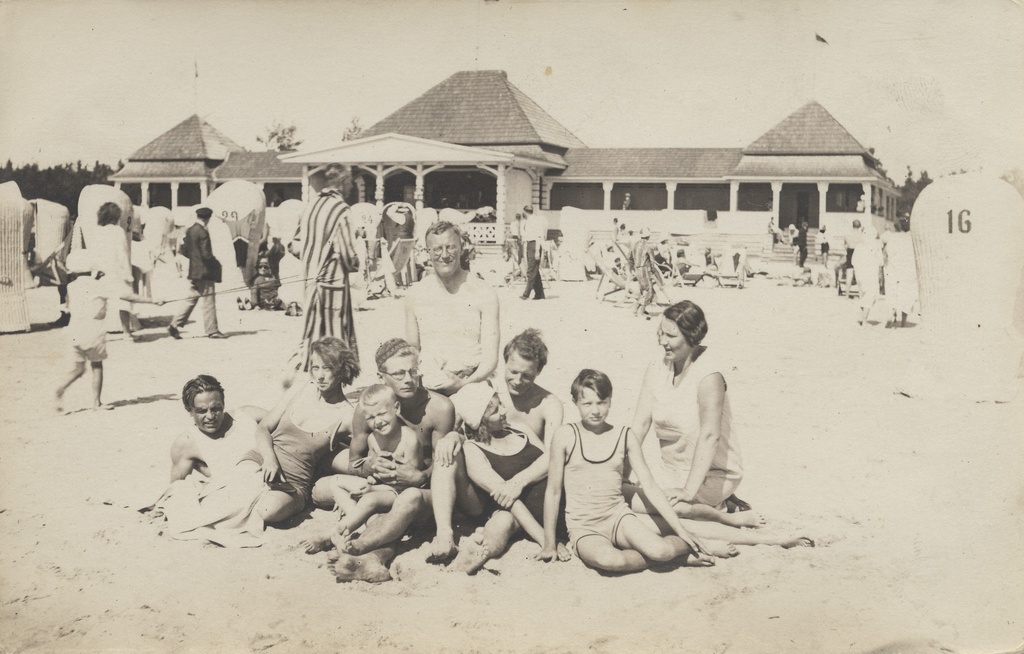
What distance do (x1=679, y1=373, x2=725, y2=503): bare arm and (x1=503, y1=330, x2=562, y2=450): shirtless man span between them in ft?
2.38

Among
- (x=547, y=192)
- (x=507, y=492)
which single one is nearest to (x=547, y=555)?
(x=507, y=492)

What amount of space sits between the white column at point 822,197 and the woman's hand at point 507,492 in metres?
5.46

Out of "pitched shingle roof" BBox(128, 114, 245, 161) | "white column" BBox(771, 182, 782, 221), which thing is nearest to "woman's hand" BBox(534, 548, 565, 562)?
"pitched shingle roof" BBox(128, 114, 245, 161)

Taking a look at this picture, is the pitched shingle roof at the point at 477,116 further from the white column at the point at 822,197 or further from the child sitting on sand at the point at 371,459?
the child sitting on sand at the point at 371,459

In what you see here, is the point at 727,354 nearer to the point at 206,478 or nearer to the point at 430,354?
the point at 430,354

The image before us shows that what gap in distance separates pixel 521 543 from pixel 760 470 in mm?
1563

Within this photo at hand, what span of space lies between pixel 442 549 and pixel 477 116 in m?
8.78

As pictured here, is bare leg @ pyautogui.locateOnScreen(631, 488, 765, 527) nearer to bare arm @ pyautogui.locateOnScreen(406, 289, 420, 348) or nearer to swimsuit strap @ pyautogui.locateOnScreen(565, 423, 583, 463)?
swimsuit strap @ pyautogui.locateOnScreen(565, 423, 583, 463)

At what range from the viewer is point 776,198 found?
9.35 meters

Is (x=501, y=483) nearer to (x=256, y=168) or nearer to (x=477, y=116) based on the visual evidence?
(x=256, y=168)

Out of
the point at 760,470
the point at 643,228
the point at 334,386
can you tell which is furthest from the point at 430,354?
the point at 643,228

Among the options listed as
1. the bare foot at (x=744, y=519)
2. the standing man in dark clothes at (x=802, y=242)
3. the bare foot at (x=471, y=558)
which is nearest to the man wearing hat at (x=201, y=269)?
the bare foot at (x=471, y=558)

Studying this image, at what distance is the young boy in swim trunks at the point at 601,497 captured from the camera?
4.61 m

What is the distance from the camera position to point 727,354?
7.05m
